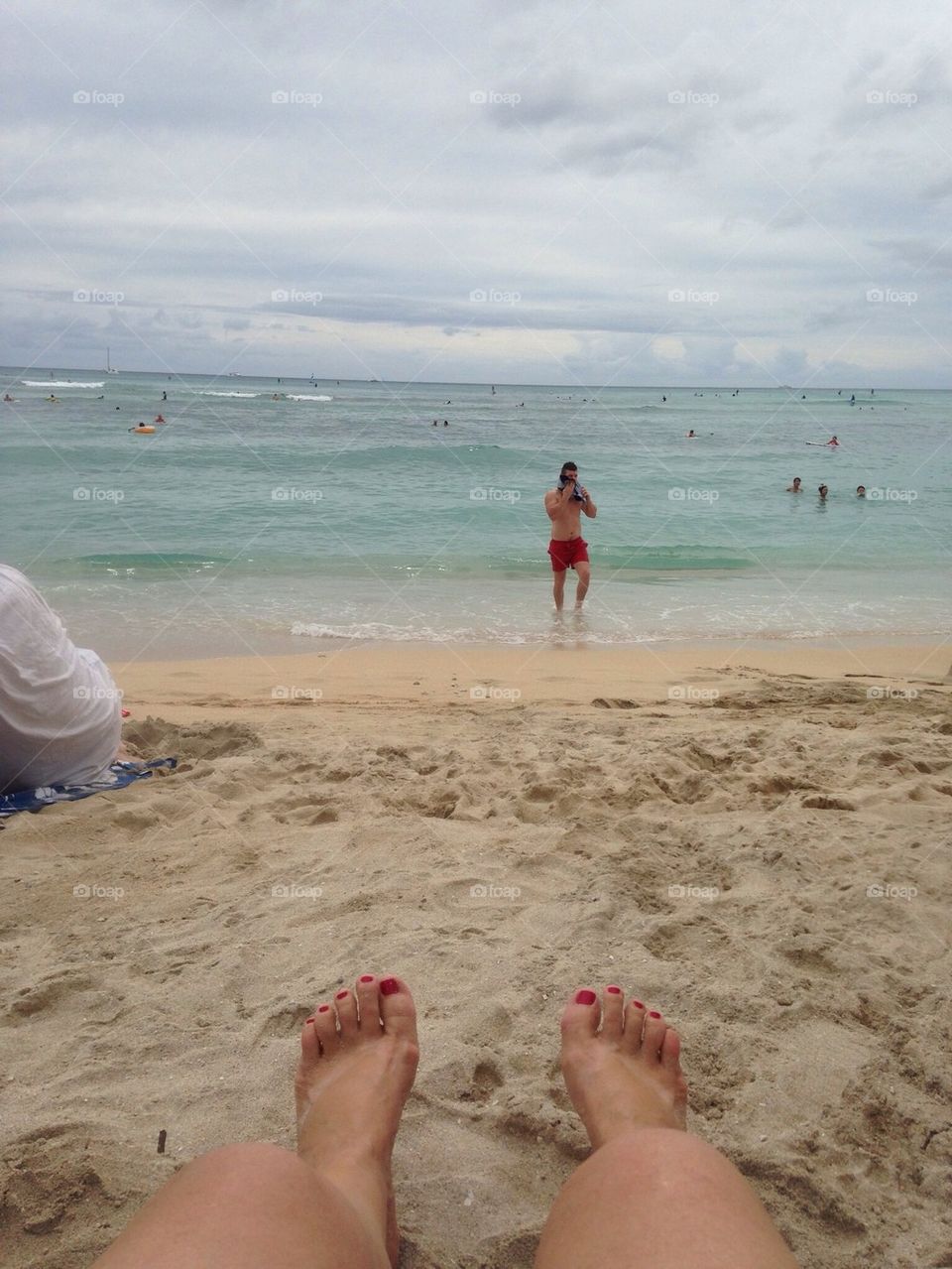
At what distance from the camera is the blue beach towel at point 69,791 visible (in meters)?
3.58

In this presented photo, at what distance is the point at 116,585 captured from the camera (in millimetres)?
9945

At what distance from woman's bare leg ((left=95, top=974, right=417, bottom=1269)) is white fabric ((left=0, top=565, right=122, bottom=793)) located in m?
2.22

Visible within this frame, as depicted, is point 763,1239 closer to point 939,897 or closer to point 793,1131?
point 793,1131

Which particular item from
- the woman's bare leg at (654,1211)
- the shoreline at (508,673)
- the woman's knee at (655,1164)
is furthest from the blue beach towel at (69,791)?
the woman's knee at (655,1164)

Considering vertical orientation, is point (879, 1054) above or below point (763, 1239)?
below

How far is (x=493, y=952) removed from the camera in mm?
2574

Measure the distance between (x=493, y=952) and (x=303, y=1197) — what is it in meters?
1.23

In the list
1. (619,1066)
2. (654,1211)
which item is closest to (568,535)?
(619,1066)

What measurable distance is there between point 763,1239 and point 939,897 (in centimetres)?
179

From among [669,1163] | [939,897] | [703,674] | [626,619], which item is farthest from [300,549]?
[669,1163]

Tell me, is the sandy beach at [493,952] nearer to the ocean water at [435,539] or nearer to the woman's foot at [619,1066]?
the woman's foot at [619,1066]

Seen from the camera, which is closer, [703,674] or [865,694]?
[865,694]

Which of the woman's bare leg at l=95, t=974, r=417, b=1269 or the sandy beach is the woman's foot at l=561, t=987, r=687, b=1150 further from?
the woman's bare leg at l=95, t=974, r=417, b=1269

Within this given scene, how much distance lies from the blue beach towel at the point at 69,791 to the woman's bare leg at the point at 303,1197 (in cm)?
205
